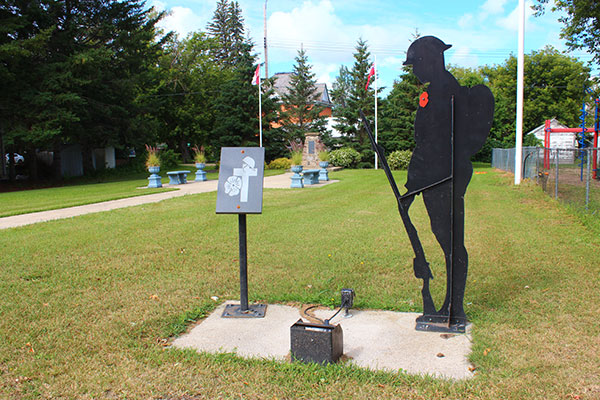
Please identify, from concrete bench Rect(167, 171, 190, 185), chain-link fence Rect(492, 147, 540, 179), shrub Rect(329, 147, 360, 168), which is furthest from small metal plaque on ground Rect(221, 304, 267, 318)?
shrub Rect(329, 147, 360, 168)

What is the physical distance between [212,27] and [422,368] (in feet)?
225

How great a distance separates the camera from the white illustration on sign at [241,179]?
14.4ft

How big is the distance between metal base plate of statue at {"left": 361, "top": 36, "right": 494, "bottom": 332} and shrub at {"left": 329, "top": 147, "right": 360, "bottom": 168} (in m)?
30.7

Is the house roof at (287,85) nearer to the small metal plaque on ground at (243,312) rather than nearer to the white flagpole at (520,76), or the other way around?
the white flagpole at (520,76)

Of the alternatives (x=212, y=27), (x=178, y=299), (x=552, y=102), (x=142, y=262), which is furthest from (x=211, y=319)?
(x=212, y=27)

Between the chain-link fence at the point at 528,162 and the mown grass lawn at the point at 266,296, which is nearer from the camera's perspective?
the mown grass lawn at the point at 266,296

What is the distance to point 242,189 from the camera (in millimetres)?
4387

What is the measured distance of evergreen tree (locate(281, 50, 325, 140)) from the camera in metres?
39.5

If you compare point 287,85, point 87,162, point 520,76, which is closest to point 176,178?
point 87,162

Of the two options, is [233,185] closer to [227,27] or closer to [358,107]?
[358,107]

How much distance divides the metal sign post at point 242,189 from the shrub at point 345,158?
30413 millimetres

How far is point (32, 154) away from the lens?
2511cm

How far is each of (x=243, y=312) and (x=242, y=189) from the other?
1.16 m

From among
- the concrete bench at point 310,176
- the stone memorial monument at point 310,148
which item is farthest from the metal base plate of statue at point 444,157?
the stone memorial monument at point 310,148
